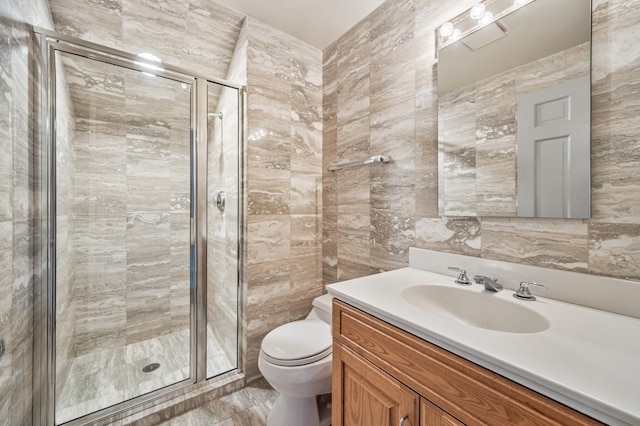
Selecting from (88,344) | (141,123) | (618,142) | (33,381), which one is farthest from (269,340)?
(141,123)

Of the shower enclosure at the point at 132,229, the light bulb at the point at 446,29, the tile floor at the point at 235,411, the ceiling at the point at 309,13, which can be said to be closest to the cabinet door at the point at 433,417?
the tile floor at the point at 235,411

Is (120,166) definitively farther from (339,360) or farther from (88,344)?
(339,360)

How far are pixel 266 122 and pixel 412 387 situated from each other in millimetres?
1640

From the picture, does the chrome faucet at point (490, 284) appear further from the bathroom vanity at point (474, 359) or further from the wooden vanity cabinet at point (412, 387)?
the wooden vanity cabinet at point (412, 387)

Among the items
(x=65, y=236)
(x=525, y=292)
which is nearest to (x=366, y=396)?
(x=525, y=292)

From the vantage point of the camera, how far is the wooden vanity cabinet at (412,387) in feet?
1.75

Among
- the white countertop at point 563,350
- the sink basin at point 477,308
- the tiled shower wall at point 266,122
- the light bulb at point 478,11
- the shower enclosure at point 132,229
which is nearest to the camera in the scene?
the white countertop at point 563,350

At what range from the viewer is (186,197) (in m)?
1.87

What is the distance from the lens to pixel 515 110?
103 cm

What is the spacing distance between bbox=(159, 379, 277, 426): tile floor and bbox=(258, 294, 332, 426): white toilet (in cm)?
15

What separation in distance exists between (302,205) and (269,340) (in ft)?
3.07

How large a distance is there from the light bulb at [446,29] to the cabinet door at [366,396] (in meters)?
1.47

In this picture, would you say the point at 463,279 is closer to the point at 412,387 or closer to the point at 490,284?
the point at 490,284

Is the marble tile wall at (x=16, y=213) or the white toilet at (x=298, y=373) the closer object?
the marble tile wall at (x=16, y=213)
